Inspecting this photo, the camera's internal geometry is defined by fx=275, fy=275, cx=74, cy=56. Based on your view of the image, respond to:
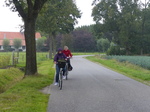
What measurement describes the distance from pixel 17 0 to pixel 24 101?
818 cm

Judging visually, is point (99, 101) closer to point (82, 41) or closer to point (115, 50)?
point (115, 50)

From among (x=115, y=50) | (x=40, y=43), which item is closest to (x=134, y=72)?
(x=115, y=50)

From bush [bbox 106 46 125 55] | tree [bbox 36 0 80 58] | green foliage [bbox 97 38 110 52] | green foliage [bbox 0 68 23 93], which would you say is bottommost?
green foliage [bbox 0 68 23 93]

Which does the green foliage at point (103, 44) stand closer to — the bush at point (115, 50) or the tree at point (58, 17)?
the bush at point (115, 50)

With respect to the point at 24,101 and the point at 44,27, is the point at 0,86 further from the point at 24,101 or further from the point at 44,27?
the point at 44,27

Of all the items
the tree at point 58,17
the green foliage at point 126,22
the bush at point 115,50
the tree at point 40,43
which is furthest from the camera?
the tree at point 40,43

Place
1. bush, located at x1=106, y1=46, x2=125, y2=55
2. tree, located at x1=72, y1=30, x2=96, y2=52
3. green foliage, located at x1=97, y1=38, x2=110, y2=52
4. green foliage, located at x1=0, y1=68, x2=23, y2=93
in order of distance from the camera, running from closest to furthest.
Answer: green foliage, located at x1=0, y1=68, x2=23, y2=93
bush, located at x1=106, y1=46, x2=125, y2=55
green foliage, located at x1=97, y1=38, x2=110, y2=52
tree, located at x1=72, y1=30, x2=96, y2=52

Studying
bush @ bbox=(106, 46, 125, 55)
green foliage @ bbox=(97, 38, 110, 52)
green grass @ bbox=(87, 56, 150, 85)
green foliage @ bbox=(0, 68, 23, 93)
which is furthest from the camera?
green foliage @ bbox=(97, 38, 110, 52)

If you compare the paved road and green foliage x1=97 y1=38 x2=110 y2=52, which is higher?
green foliage x1=97 y1=38 x2=110 y2=52

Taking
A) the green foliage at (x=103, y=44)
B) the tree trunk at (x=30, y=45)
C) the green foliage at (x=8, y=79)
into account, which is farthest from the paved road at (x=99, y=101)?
the green foliage at (x=103, y=44)

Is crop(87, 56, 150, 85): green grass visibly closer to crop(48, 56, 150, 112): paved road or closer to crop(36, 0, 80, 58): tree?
crop(48, 56, 150, 112): paved road

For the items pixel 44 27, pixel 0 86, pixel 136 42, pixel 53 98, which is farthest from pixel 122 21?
pixel 53 98

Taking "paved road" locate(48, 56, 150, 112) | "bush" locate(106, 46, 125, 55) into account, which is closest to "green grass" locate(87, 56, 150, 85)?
"paved road" locate(48, 56, 150, 112)

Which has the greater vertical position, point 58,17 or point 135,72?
point 58,17
